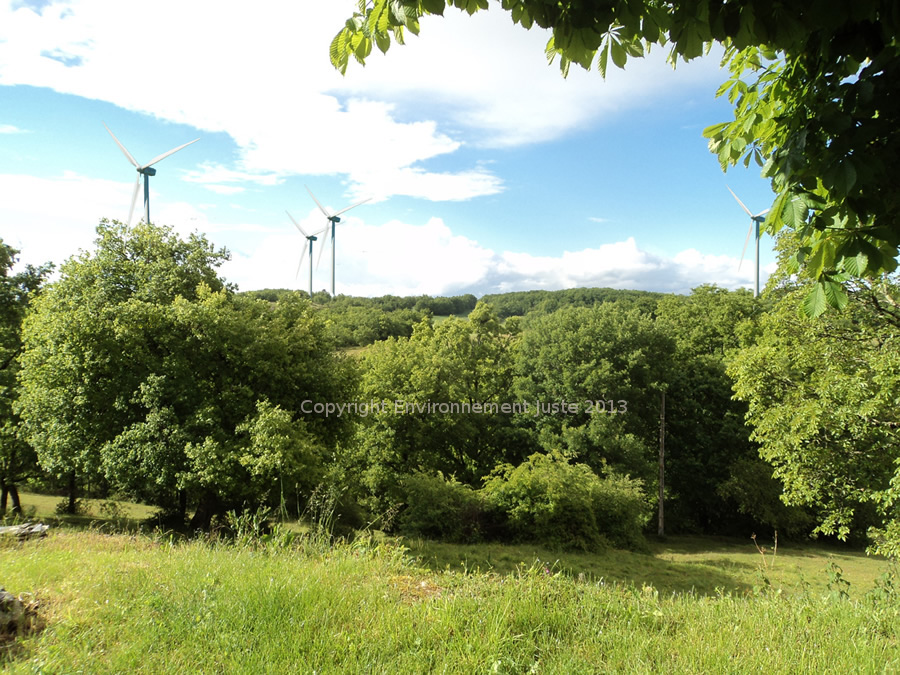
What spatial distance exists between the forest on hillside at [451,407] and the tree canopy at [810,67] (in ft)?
18.2

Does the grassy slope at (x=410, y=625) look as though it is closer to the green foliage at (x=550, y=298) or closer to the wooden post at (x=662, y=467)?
the wooden post at (x=662, y=467)

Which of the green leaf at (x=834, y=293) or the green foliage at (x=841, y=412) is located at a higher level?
the green leaf at (x=834, y=293)

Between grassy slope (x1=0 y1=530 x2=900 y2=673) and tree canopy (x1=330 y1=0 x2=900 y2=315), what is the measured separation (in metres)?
2.31

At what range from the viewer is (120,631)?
3363 millimetres

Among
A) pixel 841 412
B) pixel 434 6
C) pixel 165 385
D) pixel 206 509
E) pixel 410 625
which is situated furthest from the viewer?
pixel 206 509

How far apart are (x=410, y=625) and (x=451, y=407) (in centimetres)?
2569

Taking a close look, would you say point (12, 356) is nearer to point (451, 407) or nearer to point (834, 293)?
point (451, 407)

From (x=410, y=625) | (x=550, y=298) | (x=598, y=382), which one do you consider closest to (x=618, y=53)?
(x=410, y=625)

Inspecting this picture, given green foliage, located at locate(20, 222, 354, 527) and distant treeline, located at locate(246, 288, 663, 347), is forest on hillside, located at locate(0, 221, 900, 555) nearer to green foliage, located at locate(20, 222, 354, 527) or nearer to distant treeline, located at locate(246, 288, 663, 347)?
green foliage, located at locate(20, 222, 354, 527)

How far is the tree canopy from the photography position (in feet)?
7.27

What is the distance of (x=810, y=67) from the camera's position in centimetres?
260

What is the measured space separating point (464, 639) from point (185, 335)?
1746 cm

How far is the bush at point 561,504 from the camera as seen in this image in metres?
23.7

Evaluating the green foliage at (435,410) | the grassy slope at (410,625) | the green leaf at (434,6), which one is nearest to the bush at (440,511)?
the green foliage at (435,410)
